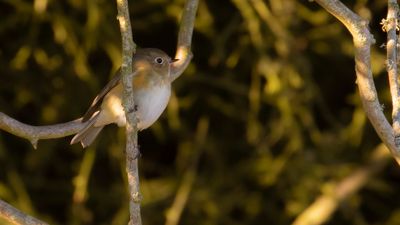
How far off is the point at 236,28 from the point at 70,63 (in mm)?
779

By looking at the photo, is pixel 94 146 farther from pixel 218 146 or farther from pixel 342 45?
pixel 342 45

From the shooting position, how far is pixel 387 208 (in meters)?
4.66

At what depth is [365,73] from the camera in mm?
2252

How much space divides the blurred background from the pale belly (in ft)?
3.86

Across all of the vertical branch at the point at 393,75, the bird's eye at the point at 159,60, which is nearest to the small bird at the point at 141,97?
the bird's eye at the point at 159,60

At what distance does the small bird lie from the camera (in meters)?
2.62

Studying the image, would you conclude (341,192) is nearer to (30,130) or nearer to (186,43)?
(186,43)

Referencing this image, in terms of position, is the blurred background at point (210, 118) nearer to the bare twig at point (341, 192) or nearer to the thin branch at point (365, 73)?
the bare twig at point (341, 192)

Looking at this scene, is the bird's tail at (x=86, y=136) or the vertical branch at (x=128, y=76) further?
the bird's tail at (x=86, y=136)

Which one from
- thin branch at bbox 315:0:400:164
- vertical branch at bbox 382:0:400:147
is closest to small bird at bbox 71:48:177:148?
thin branch at bbox 315:0:400:164

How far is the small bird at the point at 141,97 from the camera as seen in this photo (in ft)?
8.59

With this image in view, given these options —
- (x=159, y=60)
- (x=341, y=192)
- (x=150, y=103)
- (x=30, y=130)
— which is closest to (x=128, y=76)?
(x=30, y=130)

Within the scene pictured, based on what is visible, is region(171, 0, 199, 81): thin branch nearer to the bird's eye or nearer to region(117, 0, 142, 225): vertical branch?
the bird's eye

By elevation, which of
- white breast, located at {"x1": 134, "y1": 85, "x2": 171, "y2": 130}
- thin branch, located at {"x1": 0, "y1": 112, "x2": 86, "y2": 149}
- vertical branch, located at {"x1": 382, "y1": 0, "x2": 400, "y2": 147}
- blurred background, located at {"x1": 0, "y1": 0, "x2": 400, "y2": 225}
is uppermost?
blurred background, located at {"x1": 0, "y1": 0, "x2": 400, "y2": 225}
